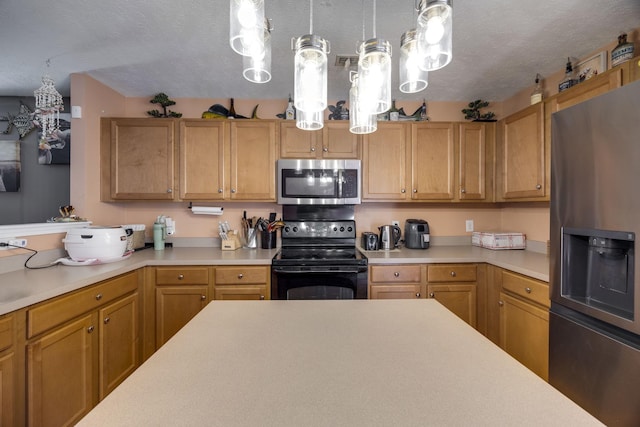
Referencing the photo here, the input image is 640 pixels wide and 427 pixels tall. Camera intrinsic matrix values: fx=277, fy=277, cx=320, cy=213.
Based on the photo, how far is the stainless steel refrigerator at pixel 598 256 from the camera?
1038mm

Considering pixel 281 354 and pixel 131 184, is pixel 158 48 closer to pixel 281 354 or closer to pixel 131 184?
pixel 131 184

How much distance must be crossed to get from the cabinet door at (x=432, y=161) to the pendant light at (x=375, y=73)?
172 centimetres

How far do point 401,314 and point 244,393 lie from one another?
60 cm

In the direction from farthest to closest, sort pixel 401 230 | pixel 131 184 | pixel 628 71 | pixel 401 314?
pixel 401 230, pixel 131 184, pixel 628 71, pixel 401 314

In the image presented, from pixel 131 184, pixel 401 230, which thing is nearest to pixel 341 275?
pixel 401 230

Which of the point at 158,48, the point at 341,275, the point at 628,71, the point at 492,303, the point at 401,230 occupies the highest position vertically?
the point at 158,48

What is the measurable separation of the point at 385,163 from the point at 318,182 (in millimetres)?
634

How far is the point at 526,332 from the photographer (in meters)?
1.81

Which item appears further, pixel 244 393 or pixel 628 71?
pixel 628 71

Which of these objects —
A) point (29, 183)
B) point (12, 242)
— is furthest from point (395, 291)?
point (29, 183)

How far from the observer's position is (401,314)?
Answer: 958 mm

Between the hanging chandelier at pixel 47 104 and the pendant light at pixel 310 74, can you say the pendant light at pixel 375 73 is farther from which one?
the hanging chandelier at pixel 47 104

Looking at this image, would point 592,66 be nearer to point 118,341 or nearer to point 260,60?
point 260,60

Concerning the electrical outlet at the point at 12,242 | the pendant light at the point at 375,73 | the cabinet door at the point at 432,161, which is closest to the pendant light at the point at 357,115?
the pendant light at the point at 375,73
